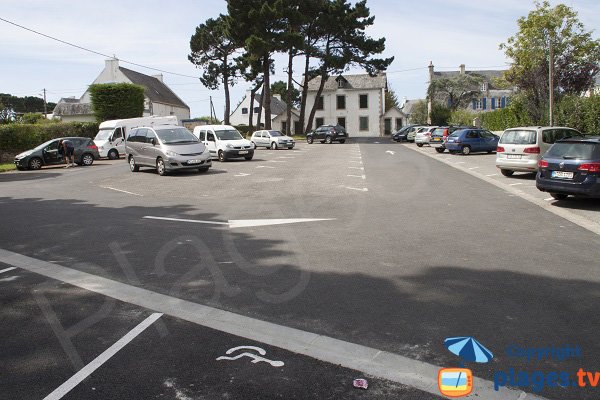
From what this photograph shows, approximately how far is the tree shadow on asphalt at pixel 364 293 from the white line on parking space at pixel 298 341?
0.14m

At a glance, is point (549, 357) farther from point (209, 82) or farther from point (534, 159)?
point (209, 82)

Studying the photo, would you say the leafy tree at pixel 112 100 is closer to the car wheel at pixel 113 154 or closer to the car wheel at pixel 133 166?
the car wheel at pixel 113 154

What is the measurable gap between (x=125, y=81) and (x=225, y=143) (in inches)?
1633

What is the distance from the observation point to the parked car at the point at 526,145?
1712 centimetres

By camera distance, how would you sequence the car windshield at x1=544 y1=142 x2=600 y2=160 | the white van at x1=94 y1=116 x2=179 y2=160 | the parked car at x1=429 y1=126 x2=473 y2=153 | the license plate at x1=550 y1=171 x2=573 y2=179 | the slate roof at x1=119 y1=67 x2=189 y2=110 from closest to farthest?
the car windshield at x1=544 y1=142 x2=600 y2=160, the license plate at x1=550 y1=171 x2=573 y2=179, the parked car at x1=429 y1=126 x2=473 y2=153, the white van at x1=94 y1=116 x2=179 y2=160, the slate roof at x1=119 y1=67 x2=189 y2=110

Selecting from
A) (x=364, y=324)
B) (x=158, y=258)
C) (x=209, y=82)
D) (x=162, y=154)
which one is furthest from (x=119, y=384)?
(x=209, y=82)

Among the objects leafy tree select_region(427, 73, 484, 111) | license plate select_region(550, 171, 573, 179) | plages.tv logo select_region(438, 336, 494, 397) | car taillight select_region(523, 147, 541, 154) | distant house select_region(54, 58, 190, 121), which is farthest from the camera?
leafy tree select_region(427, 73, 484, 111)

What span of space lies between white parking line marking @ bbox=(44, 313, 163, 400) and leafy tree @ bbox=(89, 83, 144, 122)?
46.9m

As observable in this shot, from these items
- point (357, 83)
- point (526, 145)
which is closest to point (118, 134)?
point (526, 145)

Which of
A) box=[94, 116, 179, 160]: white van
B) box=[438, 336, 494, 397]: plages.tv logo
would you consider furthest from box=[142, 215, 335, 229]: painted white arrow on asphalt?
box=[94, 116, 179, 160]: white van

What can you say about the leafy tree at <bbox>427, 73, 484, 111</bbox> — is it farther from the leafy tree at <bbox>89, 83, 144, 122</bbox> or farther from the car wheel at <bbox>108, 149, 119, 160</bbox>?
the car wheel at <bbox>108, 149, 119, 160</bbox>

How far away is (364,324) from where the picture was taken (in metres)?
4.85

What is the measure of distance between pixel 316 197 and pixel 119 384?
A: 34.0 ft

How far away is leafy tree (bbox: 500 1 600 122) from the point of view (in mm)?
37625
